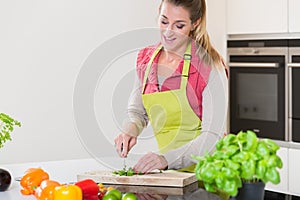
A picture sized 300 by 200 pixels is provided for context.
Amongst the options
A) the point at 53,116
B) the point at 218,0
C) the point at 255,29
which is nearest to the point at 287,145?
the point at 255,29

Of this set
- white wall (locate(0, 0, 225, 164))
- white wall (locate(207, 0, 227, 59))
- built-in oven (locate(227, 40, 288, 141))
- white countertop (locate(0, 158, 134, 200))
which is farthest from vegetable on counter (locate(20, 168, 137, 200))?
white wall (locate(207, 0, 227, 59))

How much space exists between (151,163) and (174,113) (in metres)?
0.39

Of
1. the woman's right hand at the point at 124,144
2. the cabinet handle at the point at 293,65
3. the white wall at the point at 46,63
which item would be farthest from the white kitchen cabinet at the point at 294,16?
the woman's right hand at the point at 124,144

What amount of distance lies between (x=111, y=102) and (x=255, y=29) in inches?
43.4

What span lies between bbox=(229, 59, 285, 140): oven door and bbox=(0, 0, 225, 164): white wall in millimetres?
854

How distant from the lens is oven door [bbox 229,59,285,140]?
157 inches

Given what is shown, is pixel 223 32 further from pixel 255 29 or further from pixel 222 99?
pixel 222 99

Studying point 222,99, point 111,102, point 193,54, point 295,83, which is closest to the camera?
point 222,99

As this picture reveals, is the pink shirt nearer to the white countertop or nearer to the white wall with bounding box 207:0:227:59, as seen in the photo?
the white countertop

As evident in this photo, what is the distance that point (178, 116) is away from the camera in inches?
96.0

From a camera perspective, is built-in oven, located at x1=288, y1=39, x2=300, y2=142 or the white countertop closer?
the white countertop

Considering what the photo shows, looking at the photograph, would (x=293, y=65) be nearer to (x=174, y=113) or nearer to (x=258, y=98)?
(x=258, y=98)

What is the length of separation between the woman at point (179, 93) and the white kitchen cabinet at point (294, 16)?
1.62m

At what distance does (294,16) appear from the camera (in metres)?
3.87
